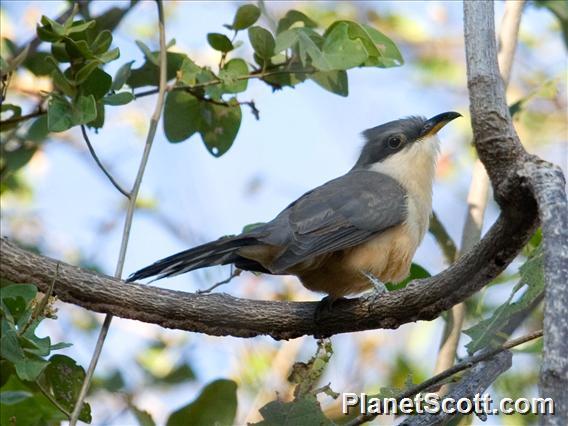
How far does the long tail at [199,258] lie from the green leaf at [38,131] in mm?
944

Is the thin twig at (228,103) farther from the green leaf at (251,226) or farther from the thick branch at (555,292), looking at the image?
the thick branch at (555,292)

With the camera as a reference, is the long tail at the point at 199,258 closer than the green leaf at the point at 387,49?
Yes

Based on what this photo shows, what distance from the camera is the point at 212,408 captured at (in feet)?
11.2

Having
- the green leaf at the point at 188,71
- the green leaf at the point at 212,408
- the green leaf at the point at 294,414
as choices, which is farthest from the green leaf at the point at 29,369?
the green leaf at the point at 188,71

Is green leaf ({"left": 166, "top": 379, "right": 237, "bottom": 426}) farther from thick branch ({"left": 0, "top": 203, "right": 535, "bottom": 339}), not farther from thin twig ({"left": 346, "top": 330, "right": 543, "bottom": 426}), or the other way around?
thin twig ({"left": 346, "top": 330, "right": 543, "bottom": 426})

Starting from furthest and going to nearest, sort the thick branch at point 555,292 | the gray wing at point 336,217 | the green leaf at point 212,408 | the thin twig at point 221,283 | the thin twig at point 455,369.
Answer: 1. the gray wing at point 336,217
2. the thin twig at point 221,283
3. the green leaf at point 212,408
4. the thin twig at point 455,369
5. the thick branch at point 555,292

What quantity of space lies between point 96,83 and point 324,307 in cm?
120

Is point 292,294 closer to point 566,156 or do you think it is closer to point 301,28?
point 566,156

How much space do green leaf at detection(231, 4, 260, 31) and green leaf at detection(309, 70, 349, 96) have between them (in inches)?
13.8

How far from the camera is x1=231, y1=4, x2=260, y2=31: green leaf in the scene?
423 centimetres

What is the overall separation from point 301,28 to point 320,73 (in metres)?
0.22

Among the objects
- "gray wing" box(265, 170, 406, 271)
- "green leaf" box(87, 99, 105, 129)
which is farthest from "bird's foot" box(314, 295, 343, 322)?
"green leaf" box(87, 99, 105, 129)

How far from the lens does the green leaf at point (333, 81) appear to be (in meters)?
4.29

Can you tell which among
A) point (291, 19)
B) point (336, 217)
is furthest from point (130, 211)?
point (291, 19)
